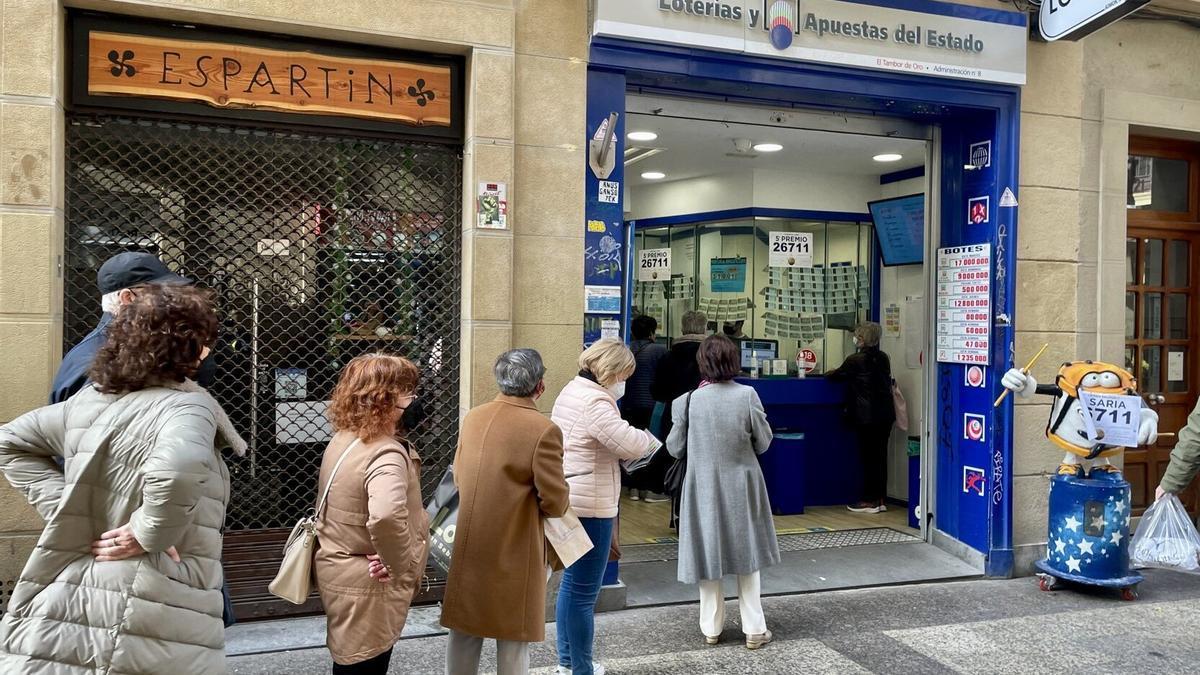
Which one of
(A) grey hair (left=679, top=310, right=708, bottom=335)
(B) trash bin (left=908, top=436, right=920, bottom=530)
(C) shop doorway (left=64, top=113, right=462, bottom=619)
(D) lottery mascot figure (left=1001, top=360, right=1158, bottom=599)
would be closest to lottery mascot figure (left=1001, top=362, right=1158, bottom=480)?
(D) lottery mascot figure (left=1001, top=360, right=1158, bottom=599)

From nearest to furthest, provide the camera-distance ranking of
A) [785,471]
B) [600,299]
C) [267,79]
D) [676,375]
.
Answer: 1. [267,79]
2. [600,299]
3. [676,375]
4. [785,471]

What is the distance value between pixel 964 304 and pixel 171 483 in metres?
5.53

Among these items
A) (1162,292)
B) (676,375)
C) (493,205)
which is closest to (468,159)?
(493,205)

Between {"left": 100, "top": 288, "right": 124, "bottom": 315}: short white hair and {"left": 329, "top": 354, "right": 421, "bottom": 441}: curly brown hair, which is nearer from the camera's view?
{"left": 329, "top": 354, "right": 421, "bottom": 441}: curly brown hair

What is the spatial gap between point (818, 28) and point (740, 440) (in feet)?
8.99

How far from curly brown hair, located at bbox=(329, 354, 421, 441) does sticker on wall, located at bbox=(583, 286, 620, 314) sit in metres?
2.28

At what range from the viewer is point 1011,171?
20.5 feet

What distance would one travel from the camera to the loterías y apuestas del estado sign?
5305 mm

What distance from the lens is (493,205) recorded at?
5105 mm

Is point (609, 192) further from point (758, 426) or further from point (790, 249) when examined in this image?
point (790, 249)

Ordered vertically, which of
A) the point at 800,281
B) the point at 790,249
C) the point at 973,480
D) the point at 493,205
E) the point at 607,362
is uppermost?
the point at 790,249

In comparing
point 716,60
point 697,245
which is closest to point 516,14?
point 716,60

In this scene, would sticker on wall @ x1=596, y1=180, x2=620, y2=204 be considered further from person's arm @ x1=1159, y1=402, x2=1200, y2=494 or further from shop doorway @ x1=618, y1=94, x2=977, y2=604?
person's arm @ x1=1159, y1=402, x2=1200, y2=494

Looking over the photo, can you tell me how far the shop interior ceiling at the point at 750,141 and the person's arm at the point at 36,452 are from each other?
4087 millimetres
